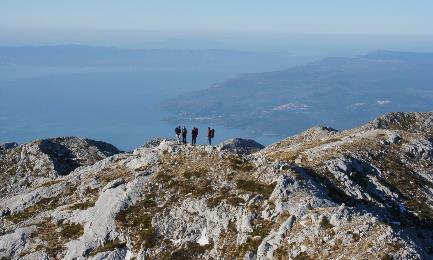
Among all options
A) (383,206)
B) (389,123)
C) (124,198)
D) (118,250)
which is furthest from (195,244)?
(389,123)

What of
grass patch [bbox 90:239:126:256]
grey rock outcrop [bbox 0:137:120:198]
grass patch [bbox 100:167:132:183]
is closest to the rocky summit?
grass patch [bbox 90:239:126:256]

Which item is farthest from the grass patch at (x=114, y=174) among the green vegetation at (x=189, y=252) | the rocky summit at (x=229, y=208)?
the green vegetation at (x=189, y=252)

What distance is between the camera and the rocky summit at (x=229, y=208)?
3388 centimetres

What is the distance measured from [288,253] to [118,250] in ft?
41.6

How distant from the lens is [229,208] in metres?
40.0

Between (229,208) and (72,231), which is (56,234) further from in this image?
(229,208)

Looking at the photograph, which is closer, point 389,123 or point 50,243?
point 50,243

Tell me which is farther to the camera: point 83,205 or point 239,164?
point 239,164

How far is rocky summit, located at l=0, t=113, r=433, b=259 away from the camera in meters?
33.9

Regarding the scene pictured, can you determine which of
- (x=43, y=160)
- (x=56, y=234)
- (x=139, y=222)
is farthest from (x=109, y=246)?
(x=43, y=160)

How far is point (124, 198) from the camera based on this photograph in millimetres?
44125

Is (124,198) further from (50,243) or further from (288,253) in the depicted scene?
(288,253)

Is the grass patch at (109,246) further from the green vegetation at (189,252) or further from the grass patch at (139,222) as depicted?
the green vegetation at (189,252)

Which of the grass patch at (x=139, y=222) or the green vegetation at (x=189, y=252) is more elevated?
the grass patch at (x=139, y=222)
